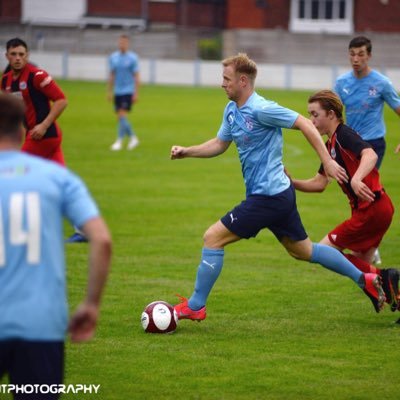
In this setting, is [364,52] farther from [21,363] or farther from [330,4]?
[330,4]

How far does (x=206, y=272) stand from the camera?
820 centimetres

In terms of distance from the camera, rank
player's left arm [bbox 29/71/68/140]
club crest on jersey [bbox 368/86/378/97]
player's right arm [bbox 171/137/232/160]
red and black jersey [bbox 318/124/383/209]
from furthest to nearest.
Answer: club crest on jersey [bbox 368/86/378/97], player's left arm [bbox 29/71/68/140], player's right arm [bbox 171/137/232/160], red and black jersey [bbox 318/124/383/209]

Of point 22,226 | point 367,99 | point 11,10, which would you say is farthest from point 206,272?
point 11,10

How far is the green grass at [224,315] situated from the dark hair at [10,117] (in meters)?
2.54

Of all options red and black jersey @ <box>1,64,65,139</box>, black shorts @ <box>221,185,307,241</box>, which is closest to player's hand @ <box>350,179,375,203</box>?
black shorts @ <box>221,185,307,241</box>

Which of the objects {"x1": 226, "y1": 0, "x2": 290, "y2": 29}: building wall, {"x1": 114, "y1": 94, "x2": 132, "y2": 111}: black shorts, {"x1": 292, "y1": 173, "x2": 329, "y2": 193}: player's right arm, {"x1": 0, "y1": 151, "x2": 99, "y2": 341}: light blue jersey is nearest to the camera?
{"x1": 0, "y1": 151, "x2": 99, "y2": 341}: light blue jersey

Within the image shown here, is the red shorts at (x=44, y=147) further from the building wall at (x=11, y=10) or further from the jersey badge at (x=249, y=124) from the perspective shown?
the building wall at (x=11, y=10)

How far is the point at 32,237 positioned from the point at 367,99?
804 centimetres

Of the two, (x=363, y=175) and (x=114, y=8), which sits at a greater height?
(x=363, y=175)

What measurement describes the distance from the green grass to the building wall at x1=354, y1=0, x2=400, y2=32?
4757 centimetres

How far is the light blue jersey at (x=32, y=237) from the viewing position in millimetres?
4355

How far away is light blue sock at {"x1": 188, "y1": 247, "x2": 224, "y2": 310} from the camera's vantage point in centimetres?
819

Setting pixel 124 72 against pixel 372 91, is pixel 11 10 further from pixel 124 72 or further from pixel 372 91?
pixel 372 91

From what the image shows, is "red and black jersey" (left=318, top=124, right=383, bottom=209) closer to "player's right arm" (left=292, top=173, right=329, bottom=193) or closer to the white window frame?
"player's right arm" (left=292, top=173, right=329, bottom=193)
